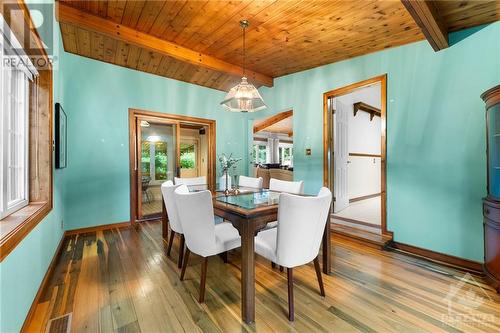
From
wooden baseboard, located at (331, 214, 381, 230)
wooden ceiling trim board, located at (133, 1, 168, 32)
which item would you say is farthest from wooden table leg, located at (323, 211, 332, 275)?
wooden ceiling trim board, located at (133, 1, 168, 32)

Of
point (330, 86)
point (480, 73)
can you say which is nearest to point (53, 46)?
point (330, 86)

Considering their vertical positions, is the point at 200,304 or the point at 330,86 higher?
the point at 330,86

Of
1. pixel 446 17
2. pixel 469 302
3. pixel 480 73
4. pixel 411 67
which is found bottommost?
pixel 469 302

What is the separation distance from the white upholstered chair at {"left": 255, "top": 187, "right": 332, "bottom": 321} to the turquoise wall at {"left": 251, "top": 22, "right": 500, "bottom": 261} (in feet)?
5.99

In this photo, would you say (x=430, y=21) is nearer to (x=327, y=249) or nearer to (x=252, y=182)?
(x=327, y=249)

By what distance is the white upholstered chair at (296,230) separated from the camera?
147cm

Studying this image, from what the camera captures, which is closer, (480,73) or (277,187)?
(480,73)

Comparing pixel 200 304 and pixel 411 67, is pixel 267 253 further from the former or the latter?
pixel 411 67

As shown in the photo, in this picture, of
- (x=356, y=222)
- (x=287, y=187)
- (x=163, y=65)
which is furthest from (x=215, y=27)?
(x=356, y=222)

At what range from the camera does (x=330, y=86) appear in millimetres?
3613

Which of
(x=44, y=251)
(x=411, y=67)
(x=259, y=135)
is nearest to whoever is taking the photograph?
(x=44, y=251)

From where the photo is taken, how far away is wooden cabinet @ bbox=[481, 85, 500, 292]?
1.84 meters

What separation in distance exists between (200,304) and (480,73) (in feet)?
11.5

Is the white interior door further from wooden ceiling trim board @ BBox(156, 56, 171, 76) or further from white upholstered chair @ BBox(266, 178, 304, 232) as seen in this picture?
wooden ceiling trim board @ BBox(156, 56, 171, 76)
